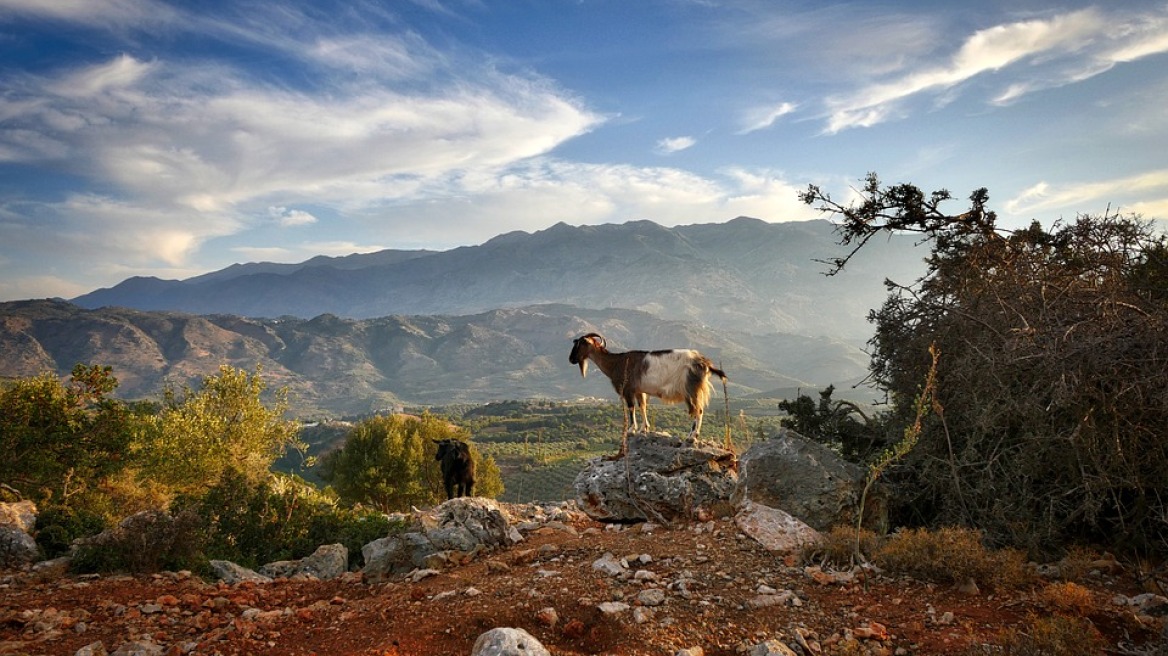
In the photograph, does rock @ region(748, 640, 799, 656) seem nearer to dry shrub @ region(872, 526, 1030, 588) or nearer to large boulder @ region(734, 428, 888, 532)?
dry shrub @ region(872, 526, 1030, 588)

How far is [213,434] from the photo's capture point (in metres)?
22.7

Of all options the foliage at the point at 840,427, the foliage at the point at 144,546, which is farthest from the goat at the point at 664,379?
the foliage at the point at 144,546

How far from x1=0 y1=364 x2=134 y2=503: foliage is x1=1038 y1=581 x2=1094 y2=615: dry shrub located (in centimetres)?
1756

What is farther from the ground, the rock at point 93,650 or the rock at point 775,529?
the rock at point 93,650

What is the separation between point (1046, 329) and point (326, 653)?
9935 millimetres

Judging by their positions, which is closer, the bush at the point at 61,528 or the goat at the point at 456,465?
the bush at the point at 61,528

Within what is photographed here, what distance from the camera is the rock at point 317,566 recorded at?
31.9 ft

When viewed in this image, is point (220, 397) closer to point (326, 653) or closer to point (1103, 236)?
point (326, 653)

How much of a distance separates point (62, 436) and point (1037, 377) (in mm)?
19067

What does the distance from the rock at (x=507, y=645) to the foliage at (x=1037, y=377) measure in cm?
665

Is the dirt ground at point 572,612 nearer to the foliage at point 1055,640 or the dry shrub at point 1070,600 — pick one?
the dry shrub at point 1070,600

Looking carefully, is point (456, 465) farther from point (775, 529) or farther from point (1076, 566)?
point (1076, 566)

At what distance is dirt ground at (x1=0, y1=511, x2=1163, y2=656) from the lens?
5441mm

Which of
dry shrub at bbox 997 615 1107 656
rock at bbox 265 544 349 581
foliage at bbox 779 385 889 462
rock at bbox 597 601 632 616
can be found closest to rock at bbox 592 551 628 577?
rock at bbox 597 601 632 616
